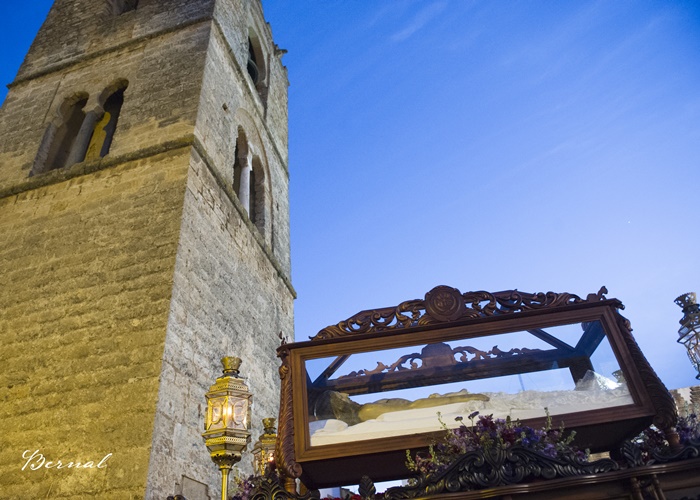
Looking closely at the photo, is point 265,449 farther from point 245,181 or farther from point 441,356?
point 245,181

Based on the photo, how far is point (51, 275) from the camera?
20.2ft

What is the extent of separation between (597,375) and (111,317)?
15.3 feet

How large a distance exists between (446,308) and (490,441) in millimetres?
831

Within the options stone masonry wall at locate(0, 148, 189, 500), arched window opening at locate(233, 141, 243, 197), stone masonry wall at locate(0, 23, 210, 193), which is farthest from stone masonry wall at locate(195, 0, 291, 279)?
stone masonry wall at locate(0, 148, 189, 500)

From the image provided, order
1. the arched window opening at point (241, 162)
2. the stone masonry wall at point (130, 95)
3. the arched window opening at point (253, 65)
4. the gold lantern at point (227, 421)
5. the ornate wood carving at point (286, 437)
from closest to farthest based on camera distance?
the ornate wood carving at point (286, 437) → the gold lantern at point (227, 421) → the stone masonry wall at point (130, 95) → the arched window opening at point (241, 162) → the arched window opening at point (253, 65)

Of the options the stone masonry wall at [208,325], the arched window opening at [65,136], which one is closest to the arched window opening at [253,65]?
the arched window opening at [65,136]

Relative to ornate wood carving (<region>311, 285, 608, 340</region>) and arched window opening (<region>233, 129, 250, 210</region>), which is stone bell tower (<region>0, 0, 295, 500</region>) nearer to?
arched window opening (<region>233, 129, 250, 210</region>)

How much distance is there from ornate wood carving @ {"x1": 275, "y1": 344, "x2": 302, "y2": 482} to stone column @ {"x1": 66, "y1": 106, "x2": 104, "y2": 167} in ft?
22.2

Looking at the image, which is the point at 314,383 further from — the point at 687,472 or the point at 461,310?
the point at 687,472

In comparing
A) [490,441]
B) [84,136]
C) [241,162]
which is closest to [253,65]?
[241,162]

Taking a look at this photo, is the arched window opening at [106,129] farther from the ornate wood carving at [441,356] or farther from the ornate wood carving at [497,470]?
the ornate wood carving at [497,470]

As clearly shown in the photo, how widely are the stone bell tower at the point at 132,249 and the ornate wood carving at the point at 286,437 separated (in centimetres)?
201

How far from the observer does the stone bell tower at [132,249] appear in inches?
188

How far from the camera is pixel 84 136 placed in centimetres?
851
